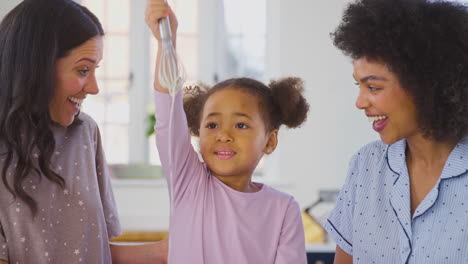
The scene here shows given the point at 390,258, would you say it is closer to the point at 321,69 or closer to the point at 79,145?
the point at 79,145

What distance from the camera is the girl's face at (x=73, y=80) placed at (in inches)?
66.4

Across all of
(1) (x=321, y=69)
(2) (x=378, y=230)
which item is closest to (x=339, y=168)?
(1) (x=321, y=69)

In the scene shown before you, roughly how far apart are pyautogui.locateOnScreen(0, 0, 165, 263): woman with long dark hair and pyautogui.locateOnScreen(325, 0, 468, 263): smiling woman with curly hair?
Answer: 70 centimetres

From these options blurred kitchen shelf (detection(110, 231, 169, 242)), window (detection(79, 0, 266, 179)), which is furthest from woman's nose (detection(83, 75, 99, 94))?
window (detection(79, 0, 266, 179))

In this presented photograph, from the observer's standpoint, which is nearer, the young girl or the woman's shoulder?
the young girl

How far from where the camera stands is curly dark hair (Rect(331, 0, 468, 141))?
1701 mm

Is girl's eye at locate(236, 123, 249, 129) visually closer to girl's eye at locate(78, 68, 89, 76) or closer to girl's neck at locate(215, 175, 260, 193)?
girl's neck at locate(215, 175, 260, 193)

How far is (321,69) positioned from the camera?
18.6ft

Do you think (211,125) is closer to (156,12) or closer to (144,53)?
(156,12)

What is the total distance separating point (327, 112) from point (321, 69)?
0.36 metres

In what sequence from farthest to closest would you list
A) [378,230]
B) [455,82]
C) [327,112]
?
1. [327,112]
2. [378,230]
3. [455,82]

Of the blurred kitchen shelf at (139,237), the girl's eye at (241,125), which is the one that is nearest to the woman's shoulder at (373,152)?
the girl's eye at (241,125)

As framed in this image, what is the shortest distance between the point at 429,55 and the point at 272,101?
1.60 ft

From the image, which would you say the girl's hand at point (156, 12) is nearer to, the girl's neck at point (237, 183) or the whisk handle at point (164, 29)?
the whisk handle at point (164, 29)
